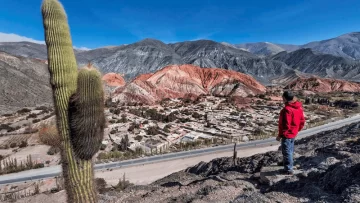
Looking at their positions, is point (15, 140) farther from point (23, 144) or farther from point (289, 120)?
point (289, 120)

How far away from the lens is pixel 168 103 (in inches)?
2240

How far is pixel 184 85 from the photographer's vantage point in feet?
227

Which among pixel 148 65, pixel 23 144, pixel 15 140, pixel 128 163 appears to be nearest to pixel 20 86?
pixel 15 140

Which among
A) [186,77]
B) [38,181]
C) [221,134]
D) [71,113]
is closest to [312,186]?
[71,113]

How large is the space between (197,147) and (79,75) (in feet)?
74.2

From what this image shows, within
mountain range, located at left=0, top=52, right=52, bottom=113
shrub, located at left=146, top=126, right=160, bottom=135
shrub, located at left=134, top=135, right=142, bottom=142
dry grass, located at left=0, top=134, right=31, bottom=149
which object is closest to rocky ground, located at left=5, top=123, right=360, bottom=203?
shrub, located at left=134, top=135, right=142, bottom=142

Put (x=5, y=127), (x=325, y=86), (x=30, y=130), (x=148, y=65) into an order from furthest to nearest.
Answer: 1. (x=148, y=65)
2. (x=325, y=86)
3. (x=5, y=127)
4. (x=30, y=130)

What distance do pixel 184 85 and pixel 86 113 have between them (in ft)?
211

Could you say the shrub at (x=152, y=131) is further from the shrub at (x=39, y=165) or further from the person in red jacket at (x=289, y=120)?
the person in red jacket at (x=289, y=120)

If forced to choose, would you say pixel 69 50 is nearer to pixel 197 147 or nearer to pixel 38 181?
pixel 38 181

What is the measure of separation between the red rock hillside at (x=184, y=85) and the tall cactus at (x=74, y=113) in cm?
5254

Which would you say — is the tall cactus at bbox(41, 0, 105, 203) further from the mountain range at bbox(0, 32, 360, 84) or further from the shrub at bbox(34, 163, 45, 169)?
the mountain range at bbox(0, 32, 360, 84)

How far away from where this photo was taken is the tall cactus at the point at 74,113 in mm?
5113

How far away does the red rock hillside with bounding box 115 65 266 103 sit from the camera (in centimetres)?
5984
